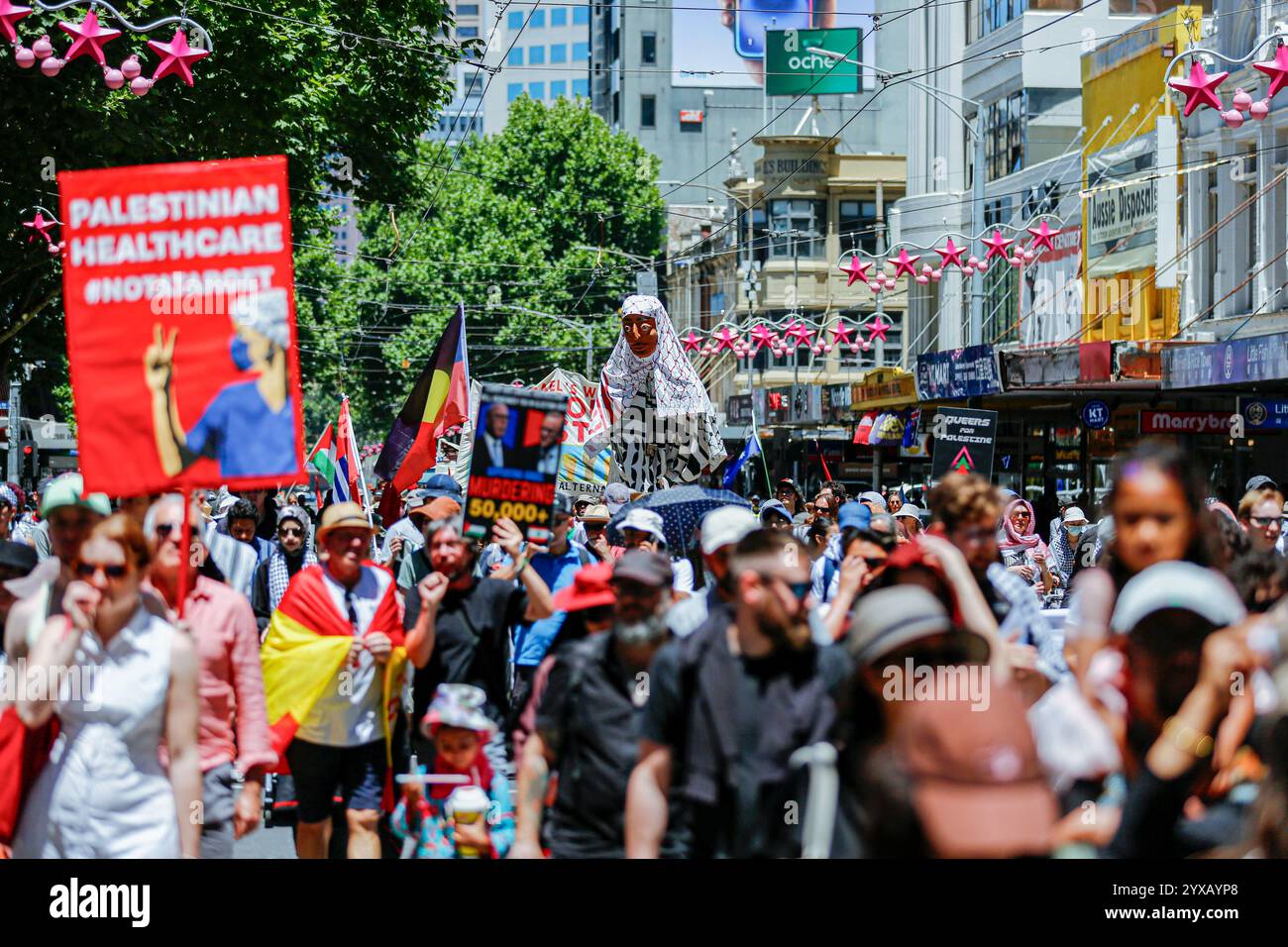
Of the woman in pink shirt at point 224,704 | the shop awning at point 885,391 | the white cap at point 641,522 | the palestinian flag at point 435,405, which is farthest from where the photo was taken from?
the shop awning at point 885,391

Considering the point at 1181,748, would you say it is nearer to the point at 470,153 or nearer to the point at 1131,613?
the point at 1131,613

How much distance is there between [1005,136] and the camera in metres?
36.8

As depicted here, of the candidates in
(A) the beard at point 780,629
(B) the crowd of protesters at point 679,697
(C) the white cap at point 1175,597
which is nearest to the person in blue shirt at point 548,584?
(B) the crowd of protesters at point 679,697

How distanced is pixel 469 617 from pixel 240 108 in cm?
1678

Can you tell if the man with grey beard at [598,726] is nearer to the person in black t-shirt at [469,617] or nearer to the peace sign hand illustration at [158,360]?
the person in black t-shirt at [469,617]

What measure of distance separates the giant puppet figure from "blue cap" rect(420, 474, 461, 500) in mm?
1141

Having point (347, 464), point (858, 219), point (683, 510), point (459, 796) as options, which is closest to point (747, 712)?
point (459, 796)

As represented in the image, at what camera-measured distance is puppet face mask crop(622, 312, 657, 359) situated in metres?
11.6

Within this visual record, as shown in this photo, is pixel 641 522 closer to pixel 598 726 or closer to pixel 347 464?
pixel 598 726

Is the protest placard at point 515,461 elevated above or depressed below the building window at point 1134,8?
below

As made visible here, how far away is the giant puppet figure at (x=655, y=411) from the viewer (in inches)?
464

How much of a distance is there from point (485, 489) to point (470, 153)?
62.4 meters

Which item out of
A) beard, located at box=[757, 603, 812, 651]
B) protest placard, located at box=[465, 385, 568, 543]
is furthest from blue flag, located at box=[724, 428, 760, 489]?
beard, located at box=[757, 603, 812, 651]

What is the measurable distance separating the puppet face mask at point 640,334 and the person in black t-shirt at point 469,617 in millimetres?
4196
